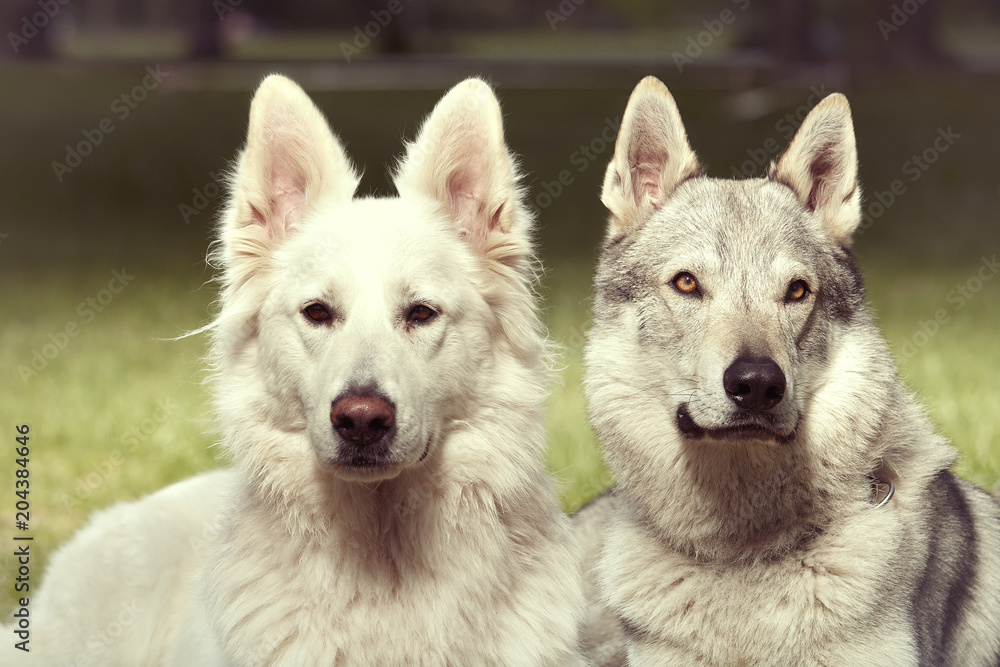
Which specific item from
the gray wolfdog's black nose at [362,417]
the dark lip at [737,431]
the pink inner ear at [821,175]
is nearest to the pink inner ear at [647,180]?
the pink inner ear at [821,175]

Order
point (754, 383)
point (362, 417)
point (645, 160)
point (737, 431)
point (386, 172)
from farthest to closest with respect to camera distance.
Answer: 1. point (386, 172)
2. point (645, 160)
3. point (737, 431)
4. point (754, 383)
5. point (362, 417)

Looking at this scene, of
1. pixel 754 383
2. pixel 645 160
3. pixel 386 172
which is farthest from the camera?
pixel 386 172

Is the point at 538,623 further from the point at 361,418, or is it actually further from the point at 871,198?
the point at 871,198

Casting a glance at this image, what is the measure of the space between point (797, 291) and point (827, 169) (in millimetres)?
723

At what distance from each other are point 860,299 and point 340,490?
89.7 inches

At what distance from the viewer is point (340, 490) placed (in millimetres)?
4016

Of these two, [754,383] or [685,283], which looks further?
[685,283]

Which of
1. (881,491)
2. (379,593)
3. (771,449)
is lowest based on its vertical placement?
(379,593)

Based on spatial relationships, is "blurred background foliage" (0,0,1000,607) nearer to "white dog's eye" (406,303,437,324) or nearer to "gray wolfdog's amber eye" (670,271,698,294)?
"gray wolfdog's amber eye" (670,271,698,294)

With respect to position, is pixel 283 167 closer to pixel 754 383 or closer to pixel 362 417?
pixel 362 417

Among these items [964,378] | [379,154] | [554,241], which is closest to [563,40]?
[379,154]

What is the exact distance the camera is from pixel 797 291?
14.2 feet

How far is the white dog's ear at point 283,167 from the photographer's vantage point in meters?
4.14

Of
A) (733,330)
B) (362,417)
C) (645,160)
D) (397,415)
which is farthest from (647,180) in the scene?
(362,417)
